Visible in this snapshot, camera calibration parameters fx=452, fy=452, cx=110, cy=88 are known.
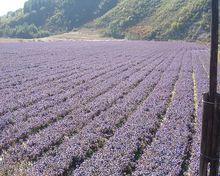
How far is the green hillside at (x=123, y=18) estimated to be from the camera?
324 ft

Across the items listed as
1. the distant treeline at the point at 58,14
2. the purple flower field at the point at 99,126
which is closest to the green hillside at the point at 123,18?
the distant treeline at the point at 58,14

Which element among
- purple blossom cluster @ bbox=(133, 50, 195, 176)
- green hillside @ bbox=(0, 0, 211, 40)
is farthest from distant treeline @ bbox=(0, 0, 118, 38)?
purple blossom cluster @ bbox=(133, 50, 195, 176)

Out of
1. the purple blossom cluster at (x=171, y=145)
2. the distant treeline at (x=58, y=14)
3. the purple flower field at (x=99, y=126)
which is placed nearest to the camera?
the purple blossom cluster at (x=171, y=145)

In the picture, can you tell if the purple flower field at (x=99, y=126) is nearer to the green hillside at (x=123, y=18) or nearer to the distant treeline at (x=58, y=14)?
the green hillside at (x=123, y=18)

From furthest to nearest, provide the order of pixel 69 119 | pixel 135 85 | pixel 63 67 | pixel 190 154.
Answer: pixel 63 67
pixel 135 85
pixel 69 119
pixel 190 154

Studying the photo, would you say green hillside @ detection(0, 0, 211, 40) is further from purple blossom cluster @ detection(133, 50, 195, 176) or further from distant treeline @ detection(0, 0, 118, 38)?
purple blossom cluster @ detection(133, 50, 195, 176)

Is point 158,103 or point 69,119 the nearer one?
point 69,119

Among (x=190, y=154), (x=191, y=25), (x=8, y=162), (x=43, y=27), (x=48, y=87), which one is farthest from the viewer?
(x=43, y=27)

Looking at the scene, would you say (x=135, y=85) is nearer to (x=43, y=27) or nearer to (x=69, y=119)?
(x=69, y=119)

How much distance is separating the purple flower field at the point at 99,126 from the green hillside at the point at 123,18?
72773 millimetres

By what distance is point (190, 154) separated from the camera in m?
11.0

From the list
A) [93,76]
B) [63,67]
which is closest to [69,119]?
[93,76]

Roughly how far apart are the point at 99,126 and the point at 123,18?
4475 inches

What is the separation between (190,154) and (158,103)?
673 centimetres
